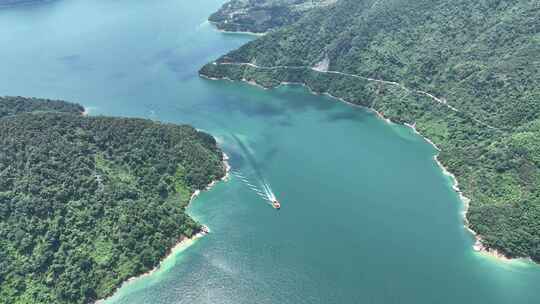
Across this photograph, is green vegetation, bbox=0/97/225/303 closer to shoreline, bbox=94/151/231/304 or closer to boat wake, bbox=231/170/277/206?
shoreline, bbox=94/151/231/304

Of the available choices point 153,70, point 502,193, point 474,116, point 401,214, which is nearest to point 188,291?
point 401,214

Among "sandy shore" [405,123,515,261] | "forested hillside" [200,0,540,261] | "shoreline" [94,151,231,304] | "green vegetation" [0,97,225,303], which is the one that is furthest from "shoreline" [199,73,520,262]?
"green vegetation" [0,97,225,303]

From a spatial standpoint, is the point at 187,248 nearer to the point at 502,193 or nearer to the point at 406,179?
the point at 406,179

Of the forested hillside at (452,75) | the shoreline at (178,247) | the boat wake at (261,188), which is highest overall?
the forested hillside at (452,75)

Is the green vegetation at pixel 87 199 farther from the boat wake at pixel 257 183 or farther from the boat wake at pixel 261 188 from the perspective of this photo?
the boat wake at pixel 257 183

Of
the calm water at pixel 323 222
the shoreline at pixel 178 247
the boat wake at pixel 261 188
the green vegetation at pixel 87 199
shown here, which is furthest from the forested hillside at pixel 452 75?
the green vegetation at pixel 87 199
